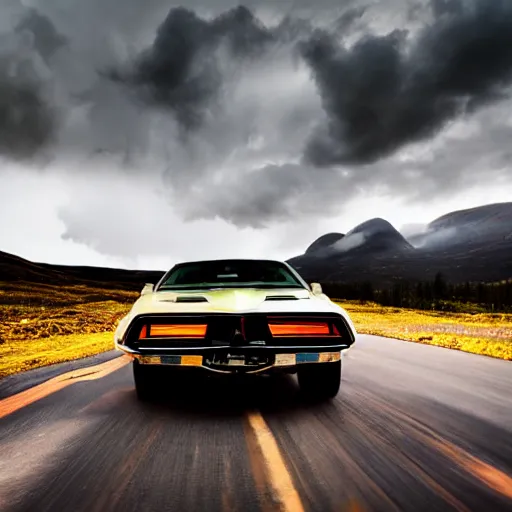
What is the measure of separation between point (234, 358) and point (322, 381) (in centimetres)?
119

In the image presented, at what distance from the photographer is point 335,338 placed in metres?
4.54

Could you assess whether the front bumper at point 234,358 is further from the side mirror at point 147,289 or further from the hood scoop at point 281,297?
the side mirror at point 147,289

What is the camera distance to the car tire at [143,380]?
4.74 m

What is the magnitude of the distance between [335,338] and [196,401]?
5.18 feet

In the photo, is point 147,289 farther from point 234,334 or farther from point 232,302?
point 234,334

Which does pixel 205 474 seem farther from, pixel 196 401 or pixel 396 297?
pixel 396 297

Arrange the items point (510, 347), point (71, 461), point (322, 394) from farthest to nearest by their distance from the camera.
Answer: point (510, 347), point (322, 394), point (71, 461)

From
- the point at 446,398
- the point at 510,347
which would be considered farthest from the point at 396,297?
the point at 446,398

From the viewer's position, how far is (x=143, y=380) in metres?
4.80

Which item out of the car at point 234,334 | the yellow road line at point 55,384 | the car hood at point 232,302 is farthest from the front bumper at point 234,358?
the yellow road line at point 55,384

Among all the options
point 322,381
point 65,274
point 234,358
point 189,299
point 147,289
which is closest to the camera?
point 234,358

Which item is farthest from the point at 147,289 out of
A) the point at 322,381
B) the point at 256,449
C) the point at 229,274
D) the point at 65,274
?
the point at 65,274

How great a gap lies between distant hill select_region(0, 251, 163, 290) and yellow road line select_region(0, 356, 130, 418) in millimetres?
66610

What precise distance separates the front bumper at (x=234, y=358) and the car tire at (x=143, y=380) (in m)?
0.37
